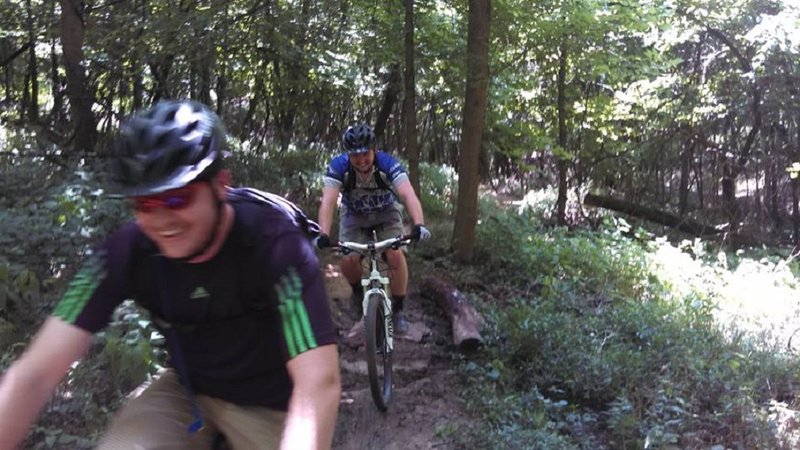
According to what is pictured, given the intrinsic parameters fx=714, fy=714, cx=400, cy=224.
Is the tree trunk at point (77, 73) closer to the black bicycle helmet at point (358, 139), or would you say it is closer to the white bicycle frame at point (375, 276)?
the black bicycle helmet at point (358, 139)

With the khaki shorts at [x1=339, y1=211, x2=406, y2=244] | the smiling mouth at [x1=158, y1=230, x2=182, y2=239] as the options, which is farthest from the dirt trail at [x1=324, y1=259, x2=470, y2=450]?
the smiling mouth at [x1=158, y1=230, x2=182, y2=239]

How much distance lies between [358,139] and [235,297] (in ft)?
13.2

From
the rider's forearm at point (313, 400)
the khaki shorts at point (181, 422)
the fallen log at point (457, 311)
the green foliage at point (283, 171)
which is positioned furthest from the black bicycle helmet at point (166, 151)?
the green foliage at point (283, 171)

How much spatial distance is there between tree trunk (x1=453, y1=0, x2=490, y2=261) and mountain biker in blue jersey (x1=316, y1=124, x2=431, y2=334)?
3428mm

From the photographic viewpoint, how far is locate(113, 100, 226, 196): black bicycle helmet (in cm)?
187

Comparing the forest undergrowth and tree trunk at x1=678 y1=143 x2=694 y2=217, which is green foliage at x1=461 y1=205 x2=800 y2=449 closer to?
the forest undergrowth

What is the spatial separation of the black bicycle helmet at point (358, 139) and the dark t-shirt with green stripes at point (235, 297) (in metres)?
3.83

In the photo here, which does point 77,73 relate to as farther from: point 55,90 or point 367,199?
point 367,199

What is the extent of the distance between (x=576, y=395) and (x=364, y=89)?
10.8 m

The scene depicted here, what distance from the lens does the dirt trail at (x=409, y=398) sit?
5449mm

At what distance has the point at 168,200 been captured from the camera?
189 centimetres

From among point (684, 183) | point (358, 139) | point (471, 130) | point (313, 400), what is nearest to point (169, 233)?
point (313, 400)

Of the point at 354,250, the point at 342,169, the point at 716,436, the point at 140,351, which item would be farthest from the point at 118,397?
the point at 716,436

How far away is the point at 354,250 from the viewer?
18.7 ft
